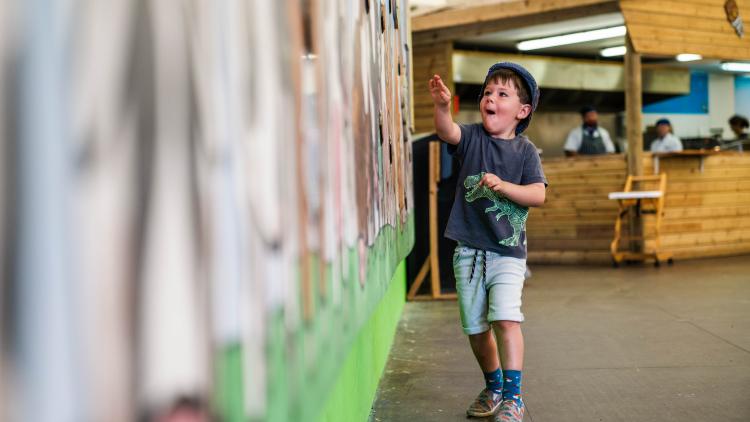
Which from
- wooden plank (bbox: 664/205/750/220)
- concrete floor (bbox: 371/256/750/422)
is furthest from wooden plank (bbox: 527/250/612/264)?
concrete floor (bbox: 371/256/750/422)

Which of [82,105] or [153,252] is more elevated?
[82,105]

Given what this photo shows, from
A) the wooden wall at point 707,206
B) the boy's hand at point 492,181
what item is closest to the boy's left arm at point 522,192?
the boy's hand at point 492,181

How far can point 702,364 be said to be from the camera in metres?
3.65

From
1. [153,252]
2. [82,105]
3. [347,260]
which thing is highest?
[82,105]

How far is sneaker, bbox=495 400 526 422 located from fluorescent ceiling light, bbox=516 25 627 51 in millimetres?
10291

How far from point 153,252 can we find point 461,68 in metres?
12.6

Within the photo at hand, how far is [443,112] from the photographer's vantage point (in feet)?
9.59

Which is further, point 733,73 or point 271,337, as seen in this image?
point 733,73

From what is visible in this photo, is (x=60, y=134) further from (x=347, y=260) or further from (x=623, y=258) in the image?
(x=623, y=258)

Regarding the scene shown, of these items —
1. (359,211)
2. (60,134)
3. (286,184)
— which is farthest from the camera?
(359,211)

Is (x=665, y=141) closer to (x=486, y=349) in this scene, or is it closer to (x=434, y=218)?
(x=434, y=218)

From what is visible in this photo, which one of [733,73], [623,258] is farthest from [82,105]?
[733,73]

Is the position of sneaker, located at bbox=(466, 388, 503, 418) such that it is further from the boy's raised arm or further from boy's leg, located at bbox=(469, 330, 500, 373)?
the boy's raised arm

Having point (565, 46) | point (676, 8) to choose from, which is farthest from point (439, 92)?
point (565, 46)
